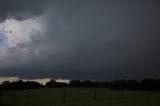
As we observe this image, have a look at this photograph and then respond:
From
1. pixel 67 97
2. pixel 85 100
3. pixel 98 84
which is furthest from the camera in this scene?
pixel 98 84

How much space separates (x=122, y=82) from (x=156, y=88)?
1270cm

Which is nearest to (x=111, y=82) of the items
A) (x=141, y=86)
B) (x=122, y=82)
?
(x=122, y=82)

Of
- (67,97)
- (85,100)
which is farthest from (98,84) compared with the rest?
(85,100)

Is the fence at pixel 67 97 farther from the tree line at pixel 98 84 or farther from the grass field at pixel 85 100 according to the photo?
the tree line at pixel 98 84

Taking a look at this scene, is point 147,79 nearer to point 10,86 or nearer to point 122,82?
point 122,82

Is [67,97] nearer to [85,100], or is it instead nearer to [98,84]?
[85,100]

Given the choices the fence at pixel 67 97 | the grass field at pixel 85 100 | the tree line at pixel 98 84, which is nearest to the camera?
the grass field at pixel 85 100

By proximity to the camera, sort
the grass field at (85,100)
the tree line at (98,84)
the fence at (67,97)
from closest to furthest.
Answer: the grass field at (85,100) → the fence at (67,97) → the tree line at (98,84)

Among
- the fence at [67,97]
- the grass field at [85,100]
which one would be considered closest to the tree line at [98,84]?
the fence at [67,97]

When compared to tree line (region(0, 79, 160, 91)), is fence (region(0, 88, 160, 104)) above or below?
below

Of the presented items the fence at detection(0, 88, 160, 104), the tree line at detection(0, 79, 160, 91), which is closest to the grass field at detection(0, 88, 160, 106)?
the fence at detection(0, 88, 160, 104)

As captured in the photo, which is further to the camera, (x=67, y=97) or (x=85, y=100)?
(x=67, y=97)

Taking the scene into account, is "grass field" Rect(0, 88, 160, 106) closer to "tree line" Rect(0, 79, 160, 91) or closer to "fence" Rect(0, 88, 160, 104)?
"fence" Rect(0, 88, 160, 104)

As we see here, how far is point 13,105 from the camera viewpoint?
5100 cm
